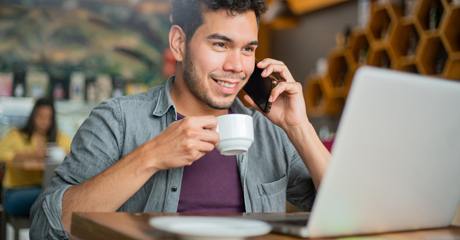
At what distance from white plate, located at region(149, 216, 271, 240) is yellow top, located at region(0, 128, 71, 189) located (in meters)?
3.31

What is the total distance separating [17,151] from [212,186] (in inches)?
129

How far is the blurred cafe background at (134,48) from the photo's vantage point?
4.37 meters

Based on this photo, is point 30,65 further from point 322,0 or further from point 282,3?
point 322,0

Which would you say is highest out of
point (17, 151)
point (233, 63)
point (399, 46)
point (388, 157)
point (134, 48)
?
point (399, 46)

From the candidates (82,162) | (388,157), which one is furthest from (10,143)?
(388,157)

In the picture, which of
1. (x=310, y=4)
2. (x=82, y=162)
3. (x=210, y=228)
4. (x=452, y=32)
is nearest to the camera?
(x=210, y=228)

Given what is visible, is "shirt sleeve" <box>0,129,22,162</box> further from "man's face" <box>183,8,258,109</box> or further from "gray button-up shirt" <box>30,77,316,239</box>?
"man's face" <box>183,8,258,109</box>

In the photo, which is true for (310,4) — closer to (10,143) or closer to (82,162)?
(10,143)

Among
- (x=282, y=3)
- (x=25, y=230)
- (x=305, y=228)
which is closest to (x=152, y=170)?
(x=305, y=228)

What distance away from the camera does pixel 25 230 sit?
2.38m

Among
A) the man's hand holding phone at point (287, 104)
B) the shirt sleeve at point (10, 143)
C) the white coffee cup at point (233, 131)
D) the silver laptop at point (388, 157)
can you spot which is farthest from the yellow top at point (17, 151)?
the silver laptop at point (388, 157)

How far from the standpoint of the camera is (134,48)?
5.68 meters

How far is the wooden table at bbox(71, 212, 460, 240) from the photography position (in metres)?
0.63

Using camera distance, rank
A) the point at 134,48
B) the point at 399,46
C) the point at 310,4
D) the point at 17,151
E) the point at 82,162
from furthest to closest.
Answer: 1. the point at 134,48
2. the point at 310,4
3. the point at 399,46
4. the point at 17,151
5. the point at 82,162
